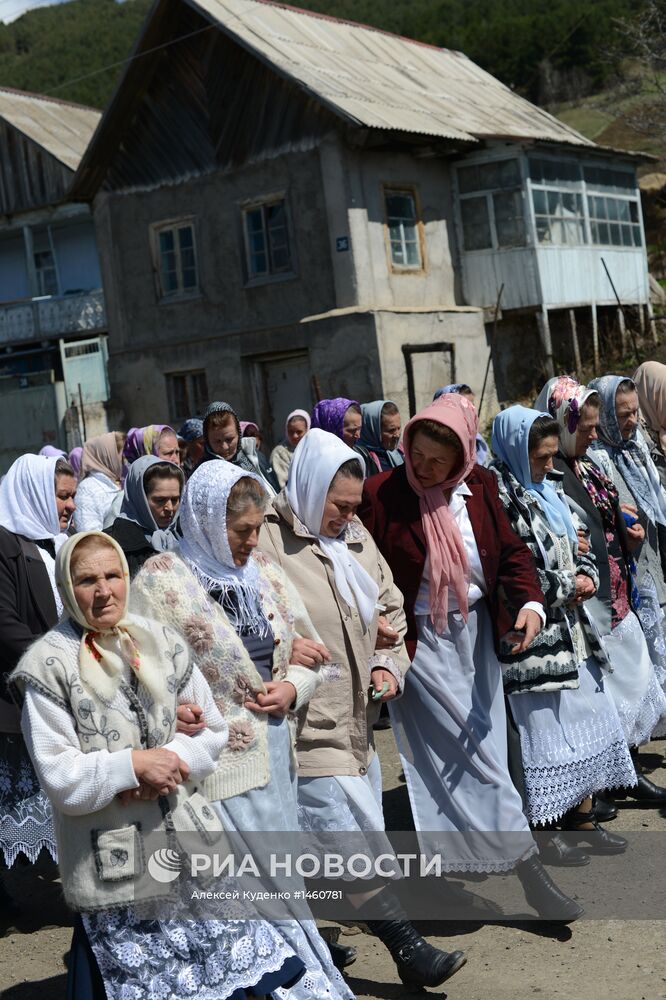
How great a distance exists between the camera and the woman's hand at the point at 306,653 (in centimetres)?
387

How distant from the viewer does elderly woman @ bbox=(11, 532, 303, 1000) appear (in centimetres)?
311

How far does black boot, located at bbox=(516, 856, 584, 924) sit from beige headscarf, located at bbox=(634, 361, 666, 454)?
3.40m

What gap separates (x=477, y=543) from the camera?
4746 mm

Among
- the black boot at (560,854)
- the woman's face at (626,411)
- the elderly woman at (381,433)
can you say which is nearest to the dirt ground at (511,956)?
the black boot at (560,854)

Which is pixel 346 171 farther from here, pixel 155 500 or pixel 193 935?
pixel 193 935

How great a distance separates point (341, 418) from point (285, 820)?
5.10 m

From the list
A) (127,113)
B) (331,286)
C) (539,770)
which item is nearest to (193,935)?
(539,770)

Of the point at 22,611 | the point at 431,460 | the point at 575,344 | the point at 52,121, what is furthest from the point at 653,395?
the point at 52,121

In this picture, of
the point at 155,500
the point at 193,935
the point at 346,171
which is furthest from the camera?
the point at 346,171

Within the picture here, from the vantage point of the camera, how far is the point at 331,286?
21516mm

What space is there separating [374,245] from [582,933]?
17963 millimetres

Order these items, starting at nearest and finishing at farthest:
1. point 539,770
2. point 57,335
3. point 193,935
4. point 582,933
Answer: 1. point 193,935
2. point 582,933
3. point 539,770
4. point 57,335

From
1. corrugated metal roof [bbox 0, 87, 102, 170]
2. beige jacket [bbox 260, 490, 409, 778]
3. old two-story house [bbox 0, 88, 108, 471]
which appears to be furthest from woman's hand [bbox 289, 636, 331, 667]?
corrugated metal roof [bbox 0, 87, 102, 170]

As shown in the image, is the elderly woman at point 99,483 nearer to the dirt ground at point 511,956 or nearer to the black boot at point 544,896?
the dirt ground at point 511,956
